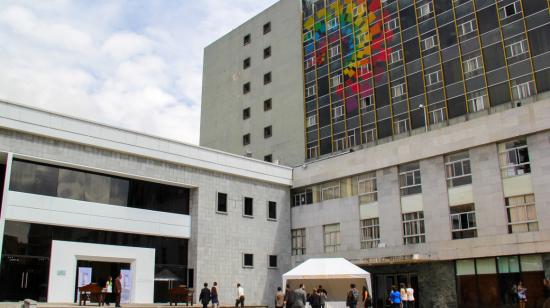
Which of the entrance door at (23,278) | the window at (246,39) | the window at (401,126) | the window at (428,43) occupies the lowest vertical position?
the entrance door at (23,278)

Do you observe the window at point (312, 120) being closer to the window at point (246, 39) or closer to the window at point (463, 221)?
the window at point (246, 39)

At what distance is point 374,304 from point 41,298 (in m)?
21.3

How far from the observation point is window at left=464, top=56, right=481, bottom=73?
43.5m

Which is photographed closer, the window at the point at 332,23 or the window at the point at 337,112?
the window at the point at 337,112

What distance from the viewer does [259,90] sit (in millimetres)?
60688

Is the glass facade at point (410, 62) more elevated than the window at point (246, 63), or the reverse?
the window at point (246, 63)

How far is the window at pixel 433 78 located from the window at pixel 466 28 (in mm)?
3528


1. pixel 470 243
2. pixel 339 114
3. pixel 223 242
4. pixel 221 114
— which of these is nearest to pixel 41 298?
pixel 223 242

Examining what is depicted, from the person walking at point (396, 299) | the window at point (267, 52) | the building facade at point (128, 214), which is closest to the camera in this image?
the person walking at point (396, 299)

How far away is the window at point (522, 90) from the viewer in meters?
40.4

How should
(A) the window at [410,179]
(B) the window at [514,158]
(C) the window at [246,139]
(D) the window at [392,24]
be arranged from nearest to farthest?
(B) the window at [514,158], (A) the window at [410,179], (D) the window at [392,24], (C) the window at [246,139]

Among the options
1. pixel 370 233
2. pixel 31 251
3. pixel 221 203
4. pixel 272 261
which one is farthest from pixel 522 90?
pixel 31 251

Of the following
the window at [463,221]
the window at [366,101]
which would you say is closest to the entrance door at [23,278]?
the window at [463,221]

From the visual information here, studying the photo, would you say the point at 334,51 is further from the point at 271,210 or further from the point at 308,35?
the point at 271,210
